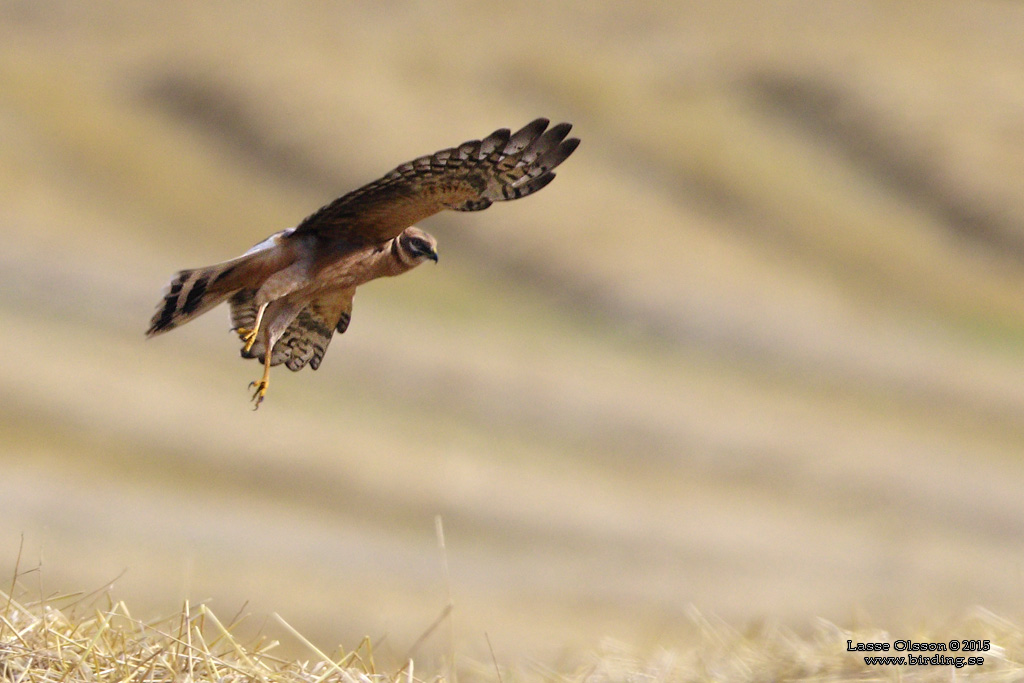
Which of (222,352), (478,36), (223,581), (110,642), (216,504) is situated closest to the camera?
(110,642)

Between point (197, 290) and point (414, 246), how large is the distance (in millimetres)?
615

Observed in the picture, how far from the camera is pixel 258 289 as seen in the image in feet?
10.7

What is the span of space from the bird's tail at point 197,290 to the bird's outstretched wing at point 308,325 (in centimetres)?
8

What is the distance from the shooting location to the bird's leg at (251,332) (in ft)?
10.5

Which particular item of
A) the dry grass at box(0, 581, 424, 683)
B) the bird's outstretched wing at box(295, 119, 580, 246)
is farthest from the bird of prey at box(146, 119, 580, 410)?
the dry grass at box(0, 581, 424, 683)

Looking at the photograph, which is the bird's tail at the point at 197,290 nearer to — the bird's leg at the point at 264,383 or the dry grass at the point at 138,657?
the bird's leg at the point at 264,383

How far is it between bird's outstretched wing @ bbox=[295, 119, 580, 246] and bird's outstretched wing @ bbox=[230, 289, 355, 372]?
33cm

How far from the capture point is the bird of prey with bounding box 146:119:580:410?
10.2 ft

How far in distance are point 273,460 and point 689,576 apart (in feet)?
15.8

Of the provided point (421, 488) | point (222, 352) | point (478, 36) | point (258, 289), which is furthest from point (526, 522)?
point (258, 289)

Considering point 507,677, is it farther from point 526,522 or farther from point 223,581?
point 526,522

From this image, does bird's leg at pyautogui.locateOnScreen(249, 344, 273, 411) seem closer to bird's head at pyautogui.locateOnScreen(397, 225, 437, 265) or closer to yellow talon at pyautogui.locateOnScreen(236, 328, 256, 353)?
yellow talon at pyautogui.locateOnScreen(236, 328, 256, 353)

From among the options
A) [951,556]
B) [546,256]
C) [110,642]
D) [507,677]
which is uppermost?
[546,256]

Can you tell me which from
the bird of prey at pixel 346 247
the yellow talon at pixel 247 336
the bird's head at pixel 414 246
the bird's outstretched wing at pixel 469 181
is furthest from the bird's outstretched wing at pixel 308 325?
the bird's outstretched wing at pixel 469 181
